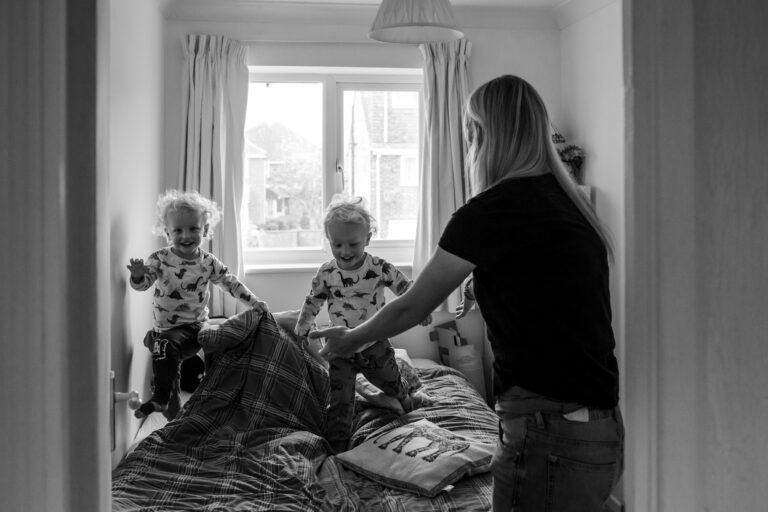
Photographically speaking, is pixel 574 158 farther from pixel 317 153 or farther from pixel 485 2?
pixel 317 153

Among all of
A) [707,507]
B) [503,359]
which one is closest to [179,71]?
[503,359]

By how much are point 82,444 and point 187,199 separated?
2610mm

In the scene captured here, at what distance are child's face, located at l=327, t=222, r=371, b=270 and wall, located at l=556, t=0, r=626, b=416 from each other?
124 cm

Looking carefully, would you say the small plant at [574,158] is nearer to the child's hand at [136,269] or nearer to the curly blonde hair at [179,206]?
the curly blonde hair at [179,206]

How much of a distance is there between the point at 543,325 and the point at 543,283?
7 centimetres

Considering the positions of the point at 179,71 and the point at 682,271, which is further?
the point at 179,71

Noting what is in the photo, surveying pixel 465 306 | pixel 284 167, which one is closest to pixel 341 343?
pixel 465 306

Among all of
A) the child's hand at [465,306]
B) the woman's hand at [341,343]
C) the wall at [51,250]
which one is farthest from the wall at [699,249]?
the child's hand at [465,306]

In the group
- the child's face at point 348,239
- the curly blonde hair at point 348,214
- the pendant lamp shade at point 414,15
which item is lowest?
the child's face at point 348,239

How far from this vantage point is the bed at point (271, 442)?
94.2 inches

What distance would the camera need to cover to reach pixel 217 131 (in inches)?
164

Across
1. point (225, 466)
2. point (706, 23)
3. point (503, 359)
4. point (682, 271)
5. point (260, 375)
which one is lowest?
point (225, 466)

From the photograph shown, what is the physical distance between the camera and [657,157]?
0.83 metres

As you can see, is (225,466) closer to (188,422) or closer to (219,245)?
(188,422)
